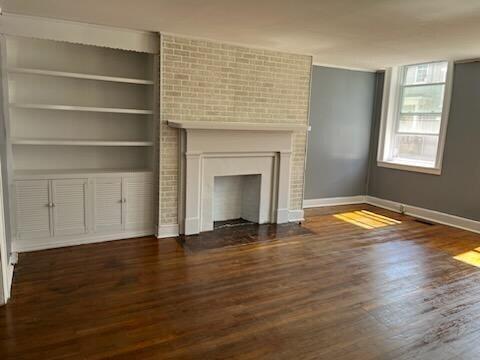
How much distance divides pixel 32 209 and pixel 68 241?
523 mm

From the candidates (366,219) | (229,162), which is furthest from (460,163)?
(229,162)

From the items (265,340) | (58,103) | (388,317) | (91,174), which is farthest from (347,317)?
(58,103)

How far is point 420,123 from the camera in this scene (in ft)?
19.9

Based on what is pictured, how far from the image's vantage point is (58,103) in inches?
168

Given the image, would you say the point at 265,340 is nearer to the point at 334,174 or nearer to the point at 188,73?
the point at 188,73

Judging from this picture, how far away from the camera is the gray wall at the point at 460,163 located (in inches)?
204

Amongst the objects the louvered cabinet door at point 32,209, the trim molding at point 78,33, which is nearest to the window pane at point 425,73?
the trim molding at point 78,33

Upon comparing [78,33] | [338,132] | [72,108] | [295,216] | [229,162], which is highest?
[78,33]

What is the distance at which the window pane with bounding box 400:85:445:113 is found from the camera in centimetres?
573

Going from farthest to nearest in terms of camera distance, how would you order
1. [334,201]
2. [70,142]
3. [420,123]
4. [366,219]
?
[334,201] → [420,123] → [366,219] → [70,142]

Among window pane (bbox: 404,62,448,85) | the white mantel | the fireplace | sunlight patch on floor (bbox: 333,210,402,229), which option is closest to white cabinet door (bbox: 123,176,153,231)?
the white mantel

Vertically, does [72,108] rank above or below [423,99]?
below

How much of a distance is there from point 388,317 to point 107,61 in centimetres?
409

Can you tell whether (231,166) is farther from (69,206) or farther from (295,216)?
(69,206)
